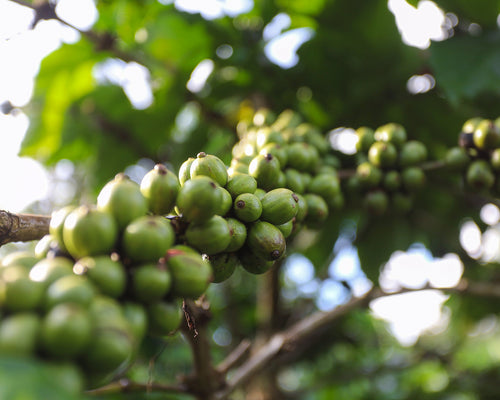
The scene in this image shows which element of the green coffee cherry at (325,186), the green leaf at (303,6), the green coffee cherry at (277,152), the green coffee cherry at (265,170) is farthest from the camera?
the green leaf at (303,6)

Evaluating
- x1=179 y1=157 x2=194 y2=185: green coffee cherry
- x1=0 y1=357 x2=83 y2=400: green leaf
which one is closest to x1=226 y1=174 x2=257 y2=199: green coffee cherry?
x1=179 y1=157 x2=194 y2=185: green coffee cherry

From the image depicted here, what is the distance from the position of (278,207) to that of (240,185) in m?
0.12

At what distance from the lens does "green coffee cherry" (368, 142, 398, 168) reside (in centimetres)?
176

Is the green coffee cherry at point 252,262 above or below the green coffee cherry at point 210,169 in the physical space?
below

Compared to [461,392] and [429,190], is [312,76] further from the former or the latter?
[461,392]

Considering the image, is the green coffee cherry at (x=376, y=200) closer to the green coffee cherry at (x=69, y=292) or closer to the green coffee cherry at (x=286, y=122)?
the green coffee cherry at (x=286, y=122)

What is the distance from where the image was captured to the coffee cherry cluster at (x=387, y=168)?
1.79 metres

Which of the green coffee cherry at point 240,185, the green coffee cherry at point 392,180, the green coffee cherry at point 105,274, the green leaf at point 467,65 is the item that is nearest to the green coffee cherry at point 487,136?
the green coffee cherry at point 392,180

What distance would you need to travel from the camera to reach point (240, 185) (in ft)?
3.79

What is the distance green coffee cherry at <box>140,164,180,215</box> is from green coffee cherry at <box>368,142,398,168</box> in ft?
3.43

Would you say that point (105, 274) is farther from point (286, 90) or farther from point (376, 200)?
point (286, 90)

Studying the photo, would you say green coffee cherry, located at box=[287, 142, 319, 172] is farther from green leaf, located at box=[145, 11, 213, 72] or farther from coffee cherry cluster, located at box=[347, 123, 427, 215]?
green leaf, located at box=[145, 11, 213, 72]

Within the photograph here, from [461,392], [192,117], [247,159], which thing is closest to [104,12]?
[192,117]

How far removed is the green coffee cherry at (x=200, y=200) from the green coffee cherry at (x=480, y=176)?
1189mm
